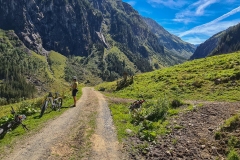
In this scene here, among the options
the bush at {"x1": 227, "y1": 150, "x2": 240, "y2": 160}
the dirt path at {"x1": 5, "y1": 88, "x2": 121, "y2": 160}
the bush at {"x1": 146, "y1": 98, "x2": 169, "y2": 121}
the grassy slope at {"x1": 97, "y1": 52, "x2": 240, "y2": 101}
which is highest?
the grassy slope at {"x1": 97, "y1": 52, "x2": 240, "y2": 101}

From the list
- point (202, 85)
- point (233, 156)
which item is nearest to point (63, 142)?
point (233, 156)

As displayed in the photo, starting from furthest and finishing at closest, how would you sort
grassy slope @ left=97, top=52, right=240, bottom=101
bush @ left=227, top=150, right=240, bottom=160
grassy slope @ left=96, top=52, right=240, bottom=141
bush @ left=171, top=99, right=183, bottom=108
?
grassy slope @ left=97, top=52, right=240, bottom=101 < bush @ left=171, top=99, right=183, bottom=108 < grassy slope @ left=96, top=52, right=240, bottom=141 < bush @ left=227, top=150, right=240, bottom=160

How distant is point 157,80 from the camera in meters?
41.3

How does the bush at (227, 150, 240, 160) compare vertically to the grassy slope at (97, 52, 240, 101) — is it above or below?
below

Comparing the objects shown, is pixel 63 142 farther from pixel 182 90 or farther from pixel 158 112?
pixel 182 90

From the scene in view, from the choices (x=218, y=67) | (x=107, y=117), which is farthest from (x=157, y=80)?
(x=107, y=117)

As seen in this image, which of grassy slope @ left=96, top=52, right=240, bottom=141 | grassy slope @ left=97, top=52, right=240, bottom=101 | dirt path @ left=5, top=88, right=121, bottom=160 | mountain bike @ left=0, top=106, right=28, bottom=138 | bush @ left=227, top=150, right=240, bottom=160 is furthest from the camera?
grassy slope @ left=97, top=52, right=240, bottom=101

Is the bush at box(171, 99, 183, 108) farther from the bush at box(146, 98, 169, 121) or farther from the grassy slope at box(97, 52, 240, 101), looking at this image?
the grassy slope at box(97, 52, 240, 101)

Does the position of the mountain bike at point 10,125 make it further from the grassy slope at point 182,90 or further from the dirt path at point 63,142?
the grassy slope at point 182,90

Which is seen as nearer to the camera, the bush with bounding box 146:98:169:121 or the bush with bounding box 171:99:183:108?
the bush with bounding box 146:98:169:121

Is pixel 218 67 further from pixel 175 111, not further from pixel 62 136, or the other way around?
pixel 62 136

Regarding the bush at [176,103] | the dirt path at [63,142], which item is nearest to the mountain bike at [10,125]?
the dirt path at [63,142]

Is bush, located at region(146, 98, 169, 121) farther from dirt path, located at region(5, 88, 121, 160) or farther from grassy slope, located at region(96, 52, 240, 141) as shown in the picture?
dirt path, located at region(5, 88, 121, 160)

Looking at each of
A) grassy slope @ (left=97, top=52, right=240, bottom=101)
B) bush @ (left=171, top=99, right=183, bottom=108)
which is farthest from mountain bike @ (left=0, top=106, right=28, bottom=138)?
grassy slope @ (left=97, top=52, right=240, bottom=101)
